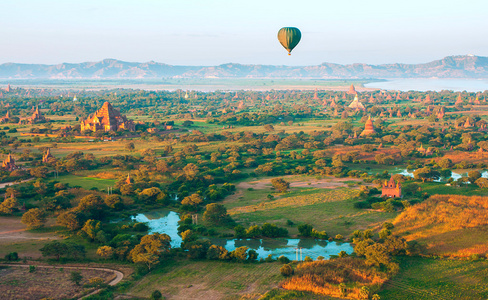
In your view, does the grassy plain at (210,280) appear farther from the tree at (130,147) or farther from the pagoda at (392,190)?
the tree at (130,147)

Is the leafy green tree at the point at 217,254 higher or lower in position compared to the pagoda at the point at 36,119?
lower

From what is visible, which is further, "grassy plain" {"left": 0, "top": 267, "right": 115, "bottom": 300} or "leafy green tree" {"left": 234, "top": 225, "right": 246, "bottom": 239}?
"leafy green tree" {"left": 234, "top": 225, "right": 246, "bottom": 239}

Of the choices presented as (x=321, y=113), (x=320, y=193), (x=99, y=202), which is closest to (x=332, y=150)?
(x=320, y=193)

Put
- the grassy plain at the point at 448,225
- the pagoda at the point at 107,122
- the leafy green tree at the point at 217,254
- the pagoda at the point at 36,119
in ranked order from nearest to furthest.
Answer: the leafy green tree at the point at 217,254 < the grassy plain at the point at 448,225 < the pagoda at the point at 107,122 < the pagoda at the point at 36,119

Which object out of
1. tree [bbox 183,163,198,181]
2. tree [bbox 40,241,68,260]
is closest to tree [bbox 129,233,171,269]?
tree [bbox 40,241,68,260]

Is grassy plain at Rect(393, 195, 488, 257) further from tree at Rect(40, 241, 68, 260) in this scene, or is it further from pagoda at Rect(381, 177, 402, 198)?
tree at Rect(40, 241, 68, 260)

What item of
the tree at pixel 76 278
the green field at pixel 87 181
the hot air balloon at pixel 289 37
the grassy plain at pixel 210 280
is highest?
the hot air balloon at pixel 289 37

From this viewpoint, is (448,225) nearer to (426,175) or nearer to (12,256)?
(426,175)

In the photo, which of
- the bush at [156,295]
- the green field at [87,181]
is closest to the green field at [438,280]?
the bush at [156,295]
